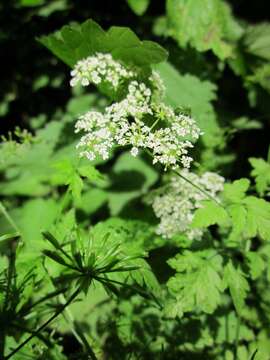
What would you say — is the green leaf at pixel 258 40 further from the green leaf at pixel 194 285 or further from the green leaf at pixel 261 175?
the green leaf at pixel 194 285

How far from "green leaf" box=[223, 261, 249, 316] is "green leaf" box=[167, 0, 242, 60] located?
6.56ft

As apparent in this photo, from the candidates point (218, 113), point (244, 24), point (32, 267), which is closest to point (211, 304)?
point (32, 267)

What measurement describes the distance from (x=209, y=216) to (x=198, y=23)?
212 cm

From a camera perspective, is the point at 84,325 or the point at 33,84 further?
the point at 33,84

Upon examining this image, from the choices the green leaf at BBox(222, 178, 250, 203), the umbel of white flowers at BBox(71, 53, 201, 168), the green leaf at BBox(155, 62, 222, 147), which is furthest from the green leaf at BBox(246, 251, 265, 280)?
the green leaf at BBox(155, 62, 222, 147)

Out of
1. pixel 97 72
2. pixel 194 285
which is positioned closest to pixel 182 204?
pixel 194 285

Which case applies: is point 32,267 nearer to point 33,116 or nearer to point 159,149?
point 159,149

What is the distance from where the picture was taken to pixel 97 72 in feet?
8.06

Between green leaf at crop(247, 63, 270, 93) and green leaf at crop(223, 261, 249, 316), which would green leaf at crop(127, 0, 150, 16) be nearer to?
green leaf at crop(247, 63, 270, 93)

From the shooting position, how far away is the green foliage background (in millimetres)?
2361

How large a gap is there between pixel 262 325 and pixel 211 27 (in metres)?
2.55

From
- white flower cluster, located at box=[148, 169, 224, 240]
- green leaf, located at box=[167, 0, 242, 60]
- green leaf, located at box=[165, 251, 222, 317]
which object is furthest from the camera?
green leaf, located at box=[167, 0, 242, 60]

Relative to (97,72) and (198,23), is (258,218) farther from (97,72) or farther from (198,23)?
(198,23)

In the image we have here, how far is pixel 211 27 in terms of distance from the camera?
11.6 feet
